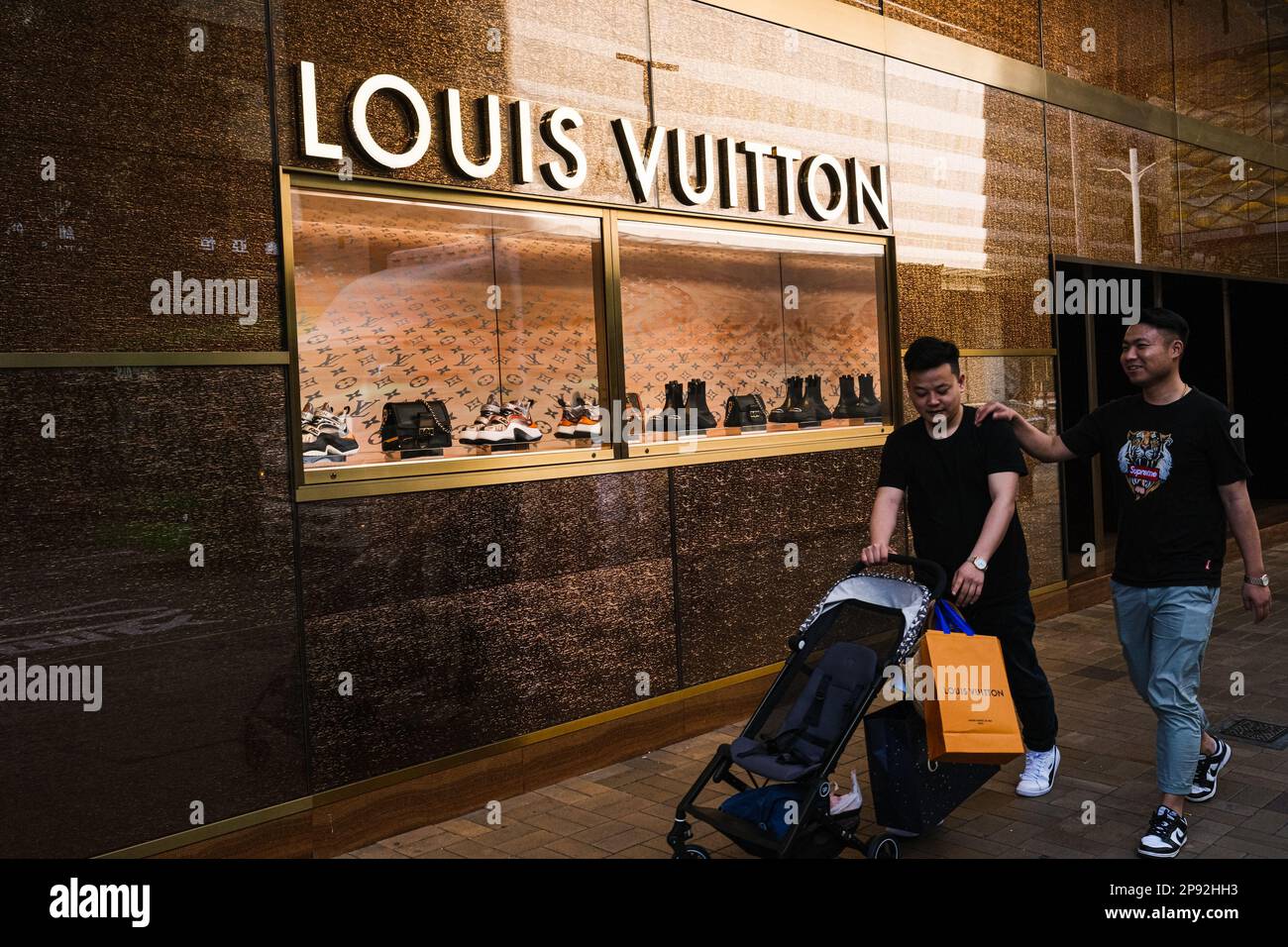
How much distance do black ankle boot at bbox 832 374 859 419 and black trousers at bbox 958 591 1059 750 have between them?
8.29 feet

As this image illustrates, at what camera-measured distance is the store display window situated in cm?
611

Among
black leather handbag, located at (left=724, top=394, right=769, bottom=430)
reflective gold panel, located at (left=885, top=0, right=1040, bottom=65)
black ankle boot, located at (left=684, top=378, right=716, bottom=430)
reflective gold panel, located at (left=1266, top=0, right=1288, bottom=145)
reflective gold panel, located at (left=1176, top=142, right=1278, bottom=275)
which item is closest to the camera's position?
black ankle boot, located at (left=684, top=378, right=716, bottom=430)

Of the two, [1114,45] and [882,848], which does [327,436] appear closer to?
[882,848]

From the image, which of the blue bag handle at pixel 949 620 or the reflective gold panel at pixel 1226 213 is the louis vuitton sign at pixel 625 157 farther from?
the reflective gold panel at pixel 1226 213

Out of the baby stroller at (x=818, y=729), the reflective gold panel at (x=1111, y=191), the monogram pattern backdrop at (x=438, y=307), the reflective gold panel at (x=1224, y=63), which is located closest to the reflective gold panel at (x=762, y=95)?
the monogram pattern backdrop at (x=438, y=307)

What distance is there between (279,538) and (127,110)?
1.66 m

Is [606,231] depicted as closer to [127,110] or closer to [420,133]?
[420,133]

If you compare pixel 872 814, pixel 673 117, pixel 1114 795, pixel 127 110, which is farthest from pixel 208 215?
pixel 1114 795

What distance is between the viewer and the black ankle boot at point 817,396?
6.97 meters

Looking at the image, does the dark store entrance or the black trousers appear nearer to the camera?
the black trousers

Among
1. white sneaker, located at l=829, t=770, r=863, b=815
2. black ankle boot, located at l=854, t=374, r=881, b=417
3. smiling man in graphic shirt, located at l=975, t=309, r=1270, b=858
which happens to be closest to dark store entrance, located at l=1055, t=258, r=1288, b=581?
black ankle boot, located at l=854, t=374, r=881, b=417

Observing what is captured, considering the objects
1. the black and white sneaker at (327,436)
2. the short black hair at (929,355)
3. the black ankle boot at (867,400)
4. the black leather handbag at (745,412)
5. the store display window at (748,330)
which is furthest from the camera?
the black ankle boot at (867,400)

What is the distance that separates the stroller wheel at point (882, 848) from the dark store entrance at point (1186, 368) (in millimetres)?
5378

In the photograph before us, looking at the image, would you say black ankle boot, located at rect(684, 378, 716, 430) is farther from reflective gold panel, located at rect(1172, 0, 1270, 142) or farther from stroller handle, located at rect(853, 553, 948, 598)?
reflective gold panel, located at rect(1172, 0, 1270, 142)
